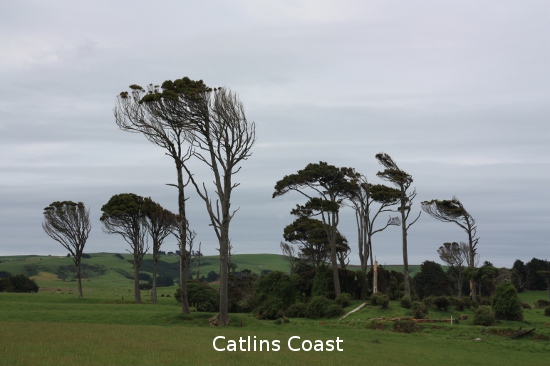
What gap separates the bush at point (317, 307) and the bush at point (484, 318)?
1191 centimetres

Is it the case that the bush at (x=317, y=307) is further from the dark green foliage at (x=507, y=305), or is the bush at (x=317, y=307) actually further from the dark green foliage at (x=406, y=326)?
the dark green foliage at (x=507, y=305)

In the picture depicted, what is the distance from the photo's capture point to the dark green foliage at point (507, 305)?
36.0 m

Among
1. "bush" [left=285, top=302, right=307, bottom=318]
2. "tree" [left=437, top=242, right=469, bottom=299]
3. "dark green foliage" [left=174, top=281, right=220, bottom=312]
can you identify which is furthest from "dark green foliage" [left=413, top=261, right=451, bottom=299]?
"dark green foliage" [left=174, top=281, right=220, bottom=312]

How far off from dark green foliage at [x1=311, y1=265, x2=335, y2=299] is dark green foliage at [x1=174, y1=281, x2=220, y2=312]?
930 cm

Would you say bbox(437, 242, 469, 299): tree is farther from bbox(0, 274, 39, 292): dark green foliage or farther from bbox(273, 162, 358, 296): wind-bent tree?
bbox(0, 274, 39, 292): dark green foliage

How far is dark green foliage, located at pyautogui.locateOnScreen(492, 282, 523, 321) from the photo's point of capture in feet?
118

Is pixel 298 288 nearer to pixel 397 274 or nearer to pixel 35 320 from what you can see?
pixel 397 274

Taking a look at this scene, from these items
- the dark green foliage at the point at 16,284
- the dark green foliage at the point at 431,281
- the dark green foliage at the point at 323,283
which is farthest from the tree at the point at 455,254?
the dark green foliage at the point at 16,284

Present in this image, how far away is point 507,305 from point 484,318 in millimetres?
2436

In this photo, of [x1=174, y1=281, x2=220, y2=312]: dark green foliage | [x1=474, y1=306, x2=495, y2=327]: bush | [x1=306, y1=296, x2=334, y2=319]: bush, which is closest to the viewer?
[x1=474, y1=306, x2=495, y2=327]: bush

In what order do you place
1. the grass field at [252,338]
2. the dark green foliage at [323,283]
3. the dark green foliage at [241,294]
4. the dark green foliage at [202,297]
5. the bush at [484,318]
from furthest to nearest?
the dark green foliage at [241,294]
the dark green foliage at [202,297]
the dark green foliage at [323,283]
the bush at [484,318]
the grass field at [252,338]

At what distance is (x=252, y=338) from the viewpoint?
89.6 ft

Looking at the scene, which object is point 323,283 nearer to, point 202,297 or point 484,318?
point 202,297

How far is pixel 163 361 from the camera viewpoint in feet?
61.5
